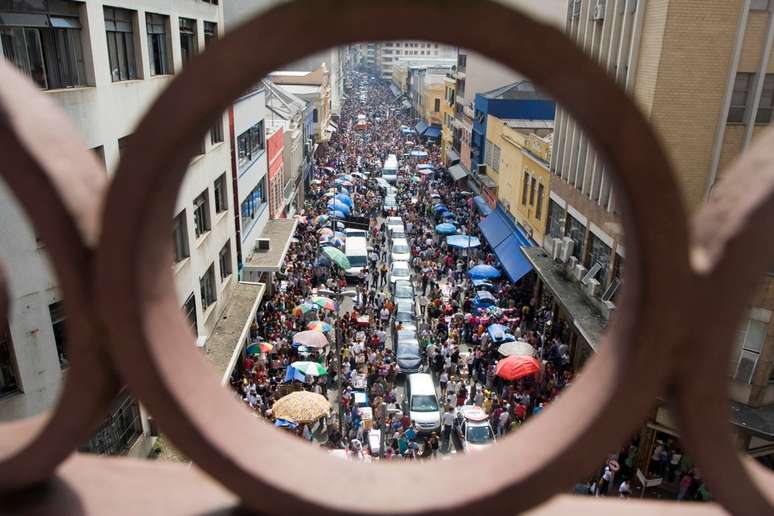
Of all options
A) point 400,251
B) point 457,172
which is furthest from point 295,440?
point 457,172

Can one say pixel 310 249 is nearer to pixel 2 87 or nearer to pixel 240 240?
pixel 240 240

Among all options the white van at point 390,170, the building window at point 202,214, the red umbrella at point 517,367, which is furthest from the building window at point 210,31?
the white van at point 390,170

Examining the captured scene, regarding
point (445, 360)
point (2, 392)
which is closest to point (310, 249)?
point (445, 360)

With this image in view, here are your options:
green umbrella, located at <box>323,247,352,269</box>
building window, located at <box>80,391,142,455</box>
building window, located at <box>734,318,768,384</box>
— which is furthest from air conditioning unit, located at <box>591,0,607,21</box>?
building window, located at <box>80,391,142,455</box>

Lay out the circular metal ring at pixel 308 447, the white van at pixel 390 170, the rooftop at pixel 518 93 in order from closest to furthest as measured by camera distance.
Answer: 1. the circular metal ring at pixel 308 447
2. the rooftop at pixel 518 93
3. the white van at pixel 390 170

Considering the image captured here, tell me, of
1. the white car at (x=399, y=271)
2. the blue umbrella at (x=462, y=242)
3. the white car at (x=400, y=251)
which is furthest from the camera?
the white car at (x=400, y=251)

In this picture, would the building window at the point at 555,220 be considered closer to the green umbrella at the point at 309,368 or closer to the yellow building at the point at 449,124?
the green umbrella at the point at 309,368

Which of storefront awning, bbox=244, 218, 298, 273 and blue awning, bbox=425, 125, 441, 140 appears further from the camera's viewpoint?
blue awning, bbox=425, 125, 441, 140

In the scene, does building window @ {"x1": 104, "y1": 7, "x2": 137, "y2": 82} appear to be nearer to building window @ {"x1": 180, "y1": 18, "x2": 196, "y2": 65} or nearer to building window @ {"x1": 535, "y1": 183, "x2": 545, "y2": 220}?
building window @ {"x1": 180, "y1": 18, "x2": 196, "y2": 65}
